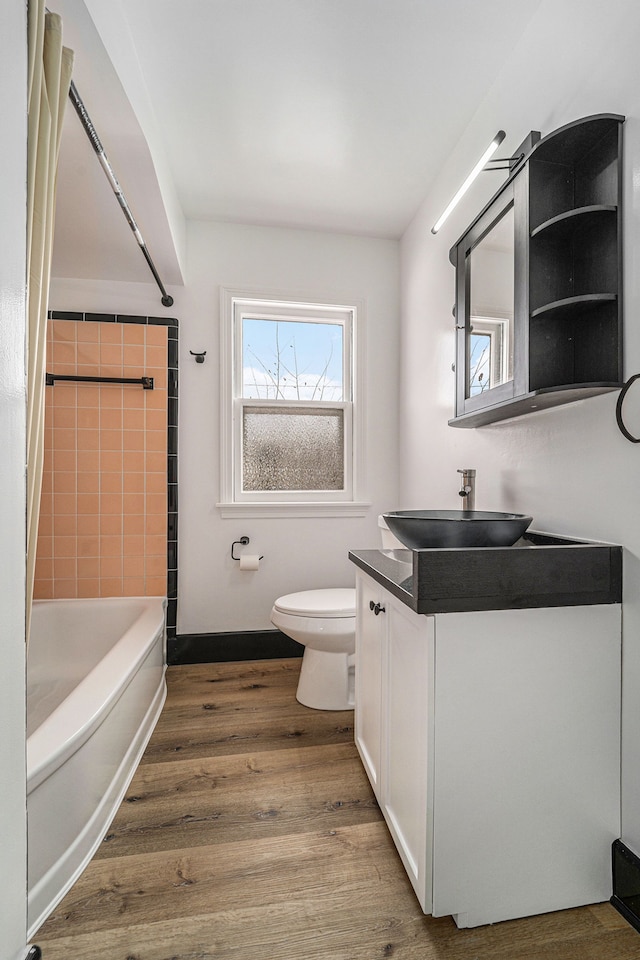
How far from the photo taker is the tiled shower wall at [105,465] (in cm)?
267

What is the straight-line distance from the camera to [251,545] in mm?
2854

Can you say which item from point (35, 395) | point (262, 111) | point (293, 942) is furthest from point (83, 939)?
point (262, 111)

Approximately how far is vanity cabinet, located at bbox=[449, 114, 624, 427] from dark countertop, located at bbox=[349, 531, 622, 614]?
17.0 inches

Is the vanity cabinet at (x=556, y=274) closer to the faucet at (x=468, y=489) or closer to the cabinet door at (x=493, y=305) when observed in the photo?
the cabinet door at (x=493, y=305)

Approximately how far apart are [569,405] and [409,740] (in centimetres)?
101

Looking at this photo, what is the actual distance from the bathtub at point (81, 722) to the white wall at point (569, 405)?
1.40 m

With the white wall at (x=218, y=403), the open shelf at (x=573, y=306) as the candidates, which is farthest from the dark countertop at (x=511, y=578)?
the white wall at (x=218, y=403)

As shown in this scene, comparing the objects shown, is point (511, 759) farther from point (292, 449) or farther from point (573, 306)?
point (292, 449)

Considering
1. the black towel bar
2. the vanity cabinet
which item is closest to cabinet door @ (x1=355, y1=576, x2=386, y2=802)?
the vanity cabinet

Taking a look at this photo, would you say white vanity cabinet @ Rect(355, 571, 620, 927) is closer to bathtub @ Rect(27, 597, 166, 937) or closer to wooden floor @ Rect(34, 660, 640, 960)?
wooden floor @ Rect(34, 660, 640, 960)

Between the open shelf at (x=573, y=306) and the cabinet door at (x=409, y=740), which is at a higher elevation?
the open shelf at (x=573, y=306)

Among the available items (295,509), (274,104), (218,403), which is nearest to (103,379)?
(218,403)

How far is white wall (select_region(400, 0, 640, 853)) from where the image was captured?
120 centimetres

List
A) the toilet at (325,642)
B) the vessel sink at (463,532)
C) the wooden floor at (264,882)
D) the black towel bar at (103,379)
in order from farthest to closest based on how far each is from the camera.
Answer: the black towel bar at (103,379) → the toilet at (325,642) → the vessel sink at (463,532) → the wooden floor at (264,882)
